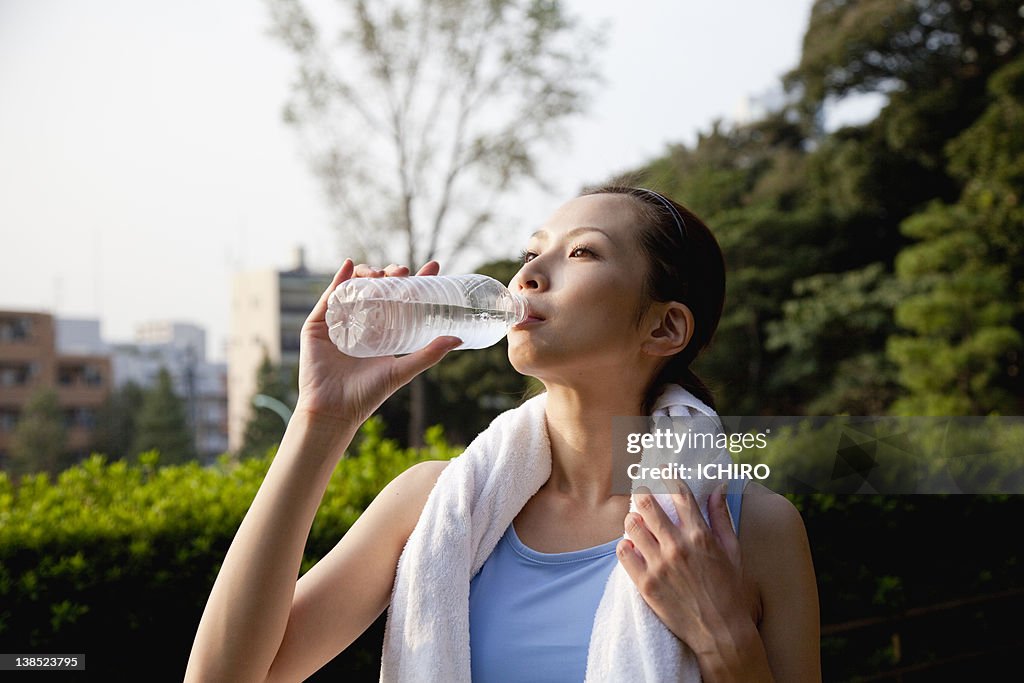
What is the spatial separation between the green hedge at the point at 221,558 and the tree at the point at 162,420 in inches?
490

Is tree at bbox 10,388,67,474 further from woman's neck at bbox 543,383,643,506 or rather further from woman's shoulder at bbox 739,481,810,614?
woman's shoulder at bbox 739,481,810,614

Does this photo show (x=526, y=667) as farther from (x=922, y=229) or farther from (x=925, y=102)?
(x=925, y=102)

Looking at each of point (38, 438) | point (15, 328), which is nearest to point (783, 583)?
point (38, 438)

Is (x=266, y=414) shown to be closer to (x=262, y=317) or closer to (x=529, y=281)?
(x=529, y=281)

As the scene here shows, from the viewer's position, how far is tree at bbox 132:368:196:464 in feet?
47.5

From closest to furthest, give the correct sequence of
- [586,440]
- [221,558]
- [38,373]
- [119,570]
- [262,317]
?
[586,440]
[119,570]
[221,558]
[38,373]
[262,317]

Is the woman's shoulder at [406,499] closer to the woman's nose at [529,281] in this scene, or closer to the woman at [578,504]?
the woman at [578,504]

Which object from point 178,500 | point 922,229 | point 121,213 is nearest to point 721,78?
point 922,229

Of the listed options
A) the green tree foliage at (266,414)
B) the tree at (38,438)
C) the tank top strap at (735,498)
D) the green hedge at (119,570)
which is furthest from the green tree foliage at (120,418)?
the tank top strap at (735,498)

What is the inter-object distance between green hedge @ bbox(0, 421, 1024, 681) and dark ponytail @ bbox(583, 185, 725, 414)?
98 cm

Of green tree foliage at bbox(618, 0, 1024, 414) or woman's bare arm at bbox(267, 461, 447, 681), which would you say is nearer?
woman's bare arm at bbox(267, 461, 447, 681)

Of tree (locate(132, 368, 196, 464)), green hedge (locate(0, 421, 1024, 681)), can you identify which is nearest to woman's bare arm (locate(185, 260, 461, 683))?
green hedge (locate(0, 421, 1024, 681))

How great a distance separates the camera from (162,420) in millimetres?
15086

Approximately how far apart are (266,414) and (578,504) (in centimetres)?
1698
